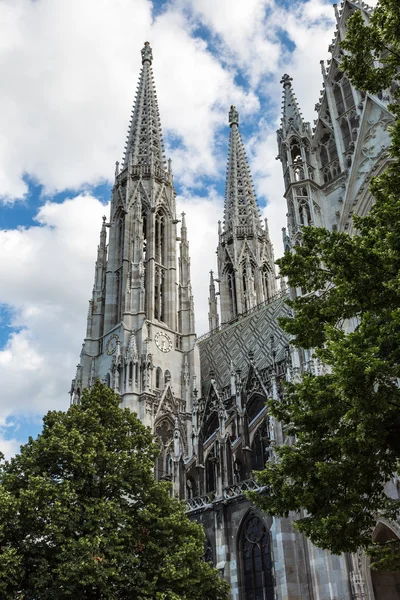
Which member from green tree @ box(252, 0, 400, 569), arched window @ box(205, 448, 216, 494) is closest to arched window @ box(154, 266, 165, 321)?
arched window @ box(205, 448, 216, 494)

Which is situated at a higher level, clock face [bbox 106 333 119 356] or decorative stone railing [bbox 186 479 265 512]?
clock face [bbox 106 333 119 356]

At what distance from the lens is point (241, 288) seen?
48.4 meters

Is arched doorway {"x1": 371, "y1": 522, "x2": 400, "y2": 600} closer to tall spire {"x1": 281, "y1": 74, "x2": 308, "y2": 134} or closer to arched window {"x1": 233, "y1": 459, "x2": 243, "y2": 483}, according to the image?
arched window {"x1": 233, "y1": 459, "x2": 243, "y2": 483}

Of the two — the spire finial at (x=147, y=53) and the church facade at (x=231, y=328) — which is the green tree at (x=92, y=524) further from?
the spire finial at (x=147, y=53)

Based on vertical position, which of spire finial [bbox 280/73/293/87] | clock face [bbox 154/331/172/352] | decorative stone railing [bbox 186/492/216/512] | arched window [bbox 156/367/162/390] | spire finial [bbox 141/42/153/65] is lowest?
decorative stone railing [bbox 186/492/216/512]

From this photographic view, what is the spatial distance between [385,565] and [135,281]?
97.3 ft

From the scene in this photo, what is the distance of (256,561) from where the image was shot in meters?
23.9

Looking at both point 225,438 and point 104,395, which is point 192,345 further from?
point 104,395

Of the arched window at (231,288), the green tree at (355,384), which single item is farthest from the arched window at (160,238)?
the green tree at (355,384)

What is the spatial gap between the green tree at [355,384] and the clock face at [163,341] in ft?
86.2

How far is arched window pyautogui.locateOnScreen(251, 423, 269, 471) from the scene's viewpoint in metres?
28.7

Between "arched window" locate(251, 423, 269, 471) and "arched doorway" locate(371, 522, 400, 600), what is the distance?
8.70 meters

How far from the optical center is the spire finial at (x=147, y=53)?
53.8 meters

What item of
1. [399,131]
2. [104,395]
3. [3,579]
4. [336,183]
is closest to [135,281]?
[336,183]
